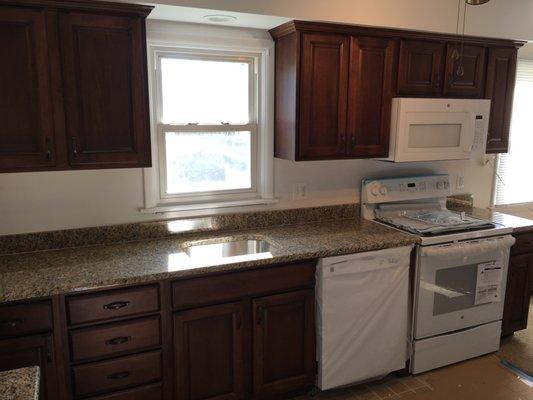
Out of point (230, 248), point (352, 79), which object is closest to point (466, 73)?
point (352, 79)

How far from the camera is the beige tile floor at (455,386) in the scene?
8.66 ft

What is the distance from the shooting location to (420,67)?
2887 millimetres

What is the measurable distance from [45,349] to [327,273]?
1392 mm

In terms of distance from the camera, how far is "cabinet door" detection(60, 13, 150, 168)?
2.08 metres

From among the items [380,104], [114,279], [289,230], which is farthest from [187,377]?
[380,104]

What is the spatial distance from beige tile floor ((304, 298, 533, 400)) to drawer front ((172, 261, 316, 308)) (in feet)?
2.47

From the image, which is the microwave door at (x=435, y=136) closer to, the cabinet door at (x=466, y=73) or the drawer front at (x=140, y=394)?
the cabinet door at (x=466, y=73)

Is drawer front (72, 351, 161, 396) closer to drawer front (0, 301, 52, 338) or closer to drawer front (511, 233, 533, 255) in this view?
drawer front (0, 301, 52, 338)

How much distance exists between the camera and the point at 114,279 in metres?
1.99

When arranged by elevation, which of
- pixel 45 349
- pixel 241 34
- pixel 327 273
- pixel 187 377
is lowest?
pixel 187 377

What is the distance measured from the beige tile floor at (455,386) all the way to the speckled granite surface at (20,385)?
1699 mm

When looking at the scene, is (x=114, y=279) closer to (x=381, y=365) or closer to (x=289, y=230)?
(x=289, y=230)

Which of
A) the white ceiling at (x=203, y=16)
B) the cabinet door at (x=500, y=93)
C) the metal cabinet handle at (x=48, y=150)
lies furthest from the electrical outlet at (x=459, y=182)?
the metal cabinet handle at (x=48, y=150)

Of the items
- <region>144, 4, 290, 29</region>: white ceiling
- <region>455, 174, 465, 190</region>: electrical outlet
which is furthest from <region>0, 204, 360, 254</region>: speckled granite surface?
<region>144, 4, 290, 29</region>: white ceiling
